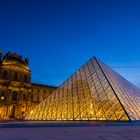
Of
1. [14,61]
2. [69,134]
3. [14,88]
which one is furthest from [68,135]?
[14,61]

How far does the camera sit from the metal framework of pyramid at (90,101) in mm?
17031

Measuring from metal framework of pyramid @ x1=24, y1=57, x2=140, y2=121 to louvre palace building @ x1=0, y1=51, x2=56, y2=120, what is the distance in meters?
22.6

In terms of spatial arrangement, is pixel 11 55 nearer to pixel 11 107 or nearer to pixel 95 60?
pixel 11 107

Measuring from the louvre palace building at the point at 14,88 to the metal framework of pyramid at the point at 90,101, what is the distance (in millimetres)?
22631

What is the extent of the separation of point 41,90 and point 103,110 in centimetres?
3671

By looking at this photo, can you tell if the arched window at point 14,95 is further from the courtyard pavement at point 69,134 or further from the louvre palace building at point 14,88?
the courtyard pavement at point 69,134

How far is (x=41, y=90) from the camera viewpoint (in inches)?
2068

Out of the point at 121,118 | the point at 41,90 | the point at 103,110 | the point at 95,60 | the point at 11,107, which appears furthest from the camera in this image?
the point at 41,90

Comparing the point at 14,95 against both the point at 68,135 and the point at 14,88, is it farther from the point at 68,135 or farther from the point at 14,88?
the point at 68,135

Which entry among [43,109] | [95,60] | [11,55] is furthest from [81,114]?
[11,55]

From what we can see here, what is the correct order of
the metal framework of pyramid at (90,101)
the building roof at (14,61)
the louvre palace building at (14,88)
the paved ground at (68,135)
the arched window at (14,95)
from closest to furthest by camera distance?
1. the paved ground at (68,135)
2. the metal framework of pyramid at (90,101)
3. the louvre palace building at (14,88)
4. the building roof at (14,61)
5. the arched window at (14,95)

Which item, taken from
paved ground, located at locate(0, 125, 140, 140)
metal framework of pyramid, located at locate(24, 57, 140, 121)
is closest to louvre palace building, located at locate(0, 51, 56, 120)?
metal framework of pyramid, located at locate(24, 57, 140, 121)

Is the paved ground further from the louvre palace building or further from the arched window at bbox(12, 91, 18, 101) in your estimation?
the arched window at bbox(12, 91, 18, 101)

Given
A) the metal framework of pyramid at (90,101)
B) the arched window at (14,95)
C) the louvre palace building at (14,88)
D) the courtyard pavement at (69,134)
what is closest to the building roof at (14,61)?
the louvre palace building at (14,88)
